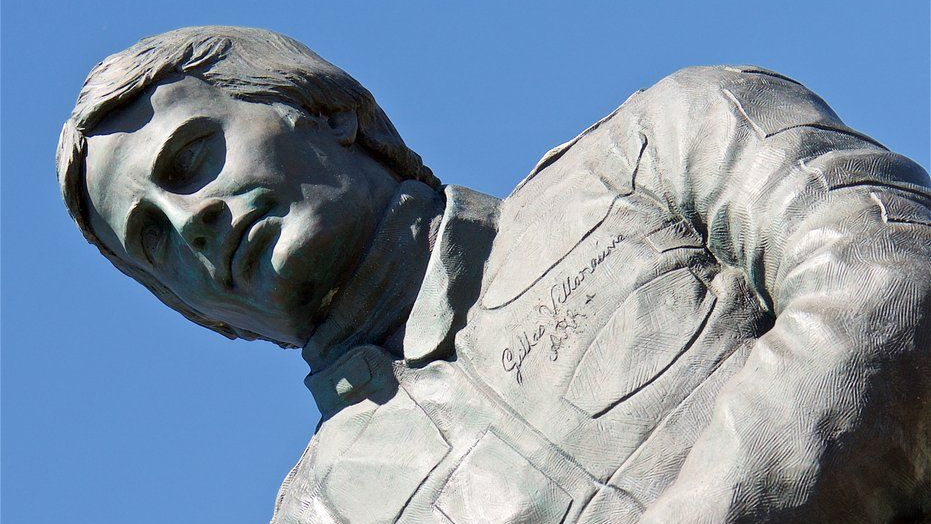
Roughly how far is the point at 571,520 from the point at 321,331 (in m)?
1.40

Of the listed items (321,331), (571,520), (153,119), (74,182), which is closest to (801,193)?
(571,520)

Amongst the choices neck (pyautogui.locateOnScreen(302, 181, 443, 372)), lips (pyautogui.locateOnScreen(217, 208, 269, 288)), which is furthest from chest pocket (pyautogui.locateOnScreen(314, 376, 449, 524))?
lips (pyautogui.locateOnScreen(217, 208, 269, 288))

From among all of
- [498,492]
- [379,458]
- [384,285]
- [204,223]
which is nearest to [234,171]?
[204,223]

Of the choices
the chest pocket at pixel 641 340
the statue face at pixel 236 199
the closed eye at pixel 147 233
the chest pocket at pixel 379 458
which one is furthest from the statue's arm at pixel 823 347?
the closed eye at pixel 147 233

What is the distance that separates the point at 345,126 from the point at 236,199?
63 cm

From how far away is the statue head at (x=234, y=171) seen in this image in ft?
18.7

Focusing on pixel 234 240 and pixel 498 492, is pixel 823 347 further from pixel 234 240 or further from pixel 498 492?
pixel 234 240

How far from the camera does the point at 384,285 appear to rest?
5.87m

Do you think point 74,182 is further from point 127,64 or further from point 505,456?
point 505,456

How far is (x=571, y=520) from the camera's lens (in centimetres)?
490

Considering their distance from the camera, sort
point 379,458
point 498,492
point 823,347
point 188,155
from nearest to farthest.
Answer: point 823,347, point 498,492, point 379,458, point 188,155

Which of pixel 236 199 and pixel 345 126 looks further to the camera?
pixel 345 126

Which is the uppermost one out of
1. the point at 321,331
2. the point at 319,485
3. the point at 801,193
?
the point at 801,193

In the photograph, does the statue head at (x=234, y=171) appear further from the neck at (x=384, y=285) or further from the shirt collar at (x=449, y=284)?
the shirt collar at (x=449, y=284)
